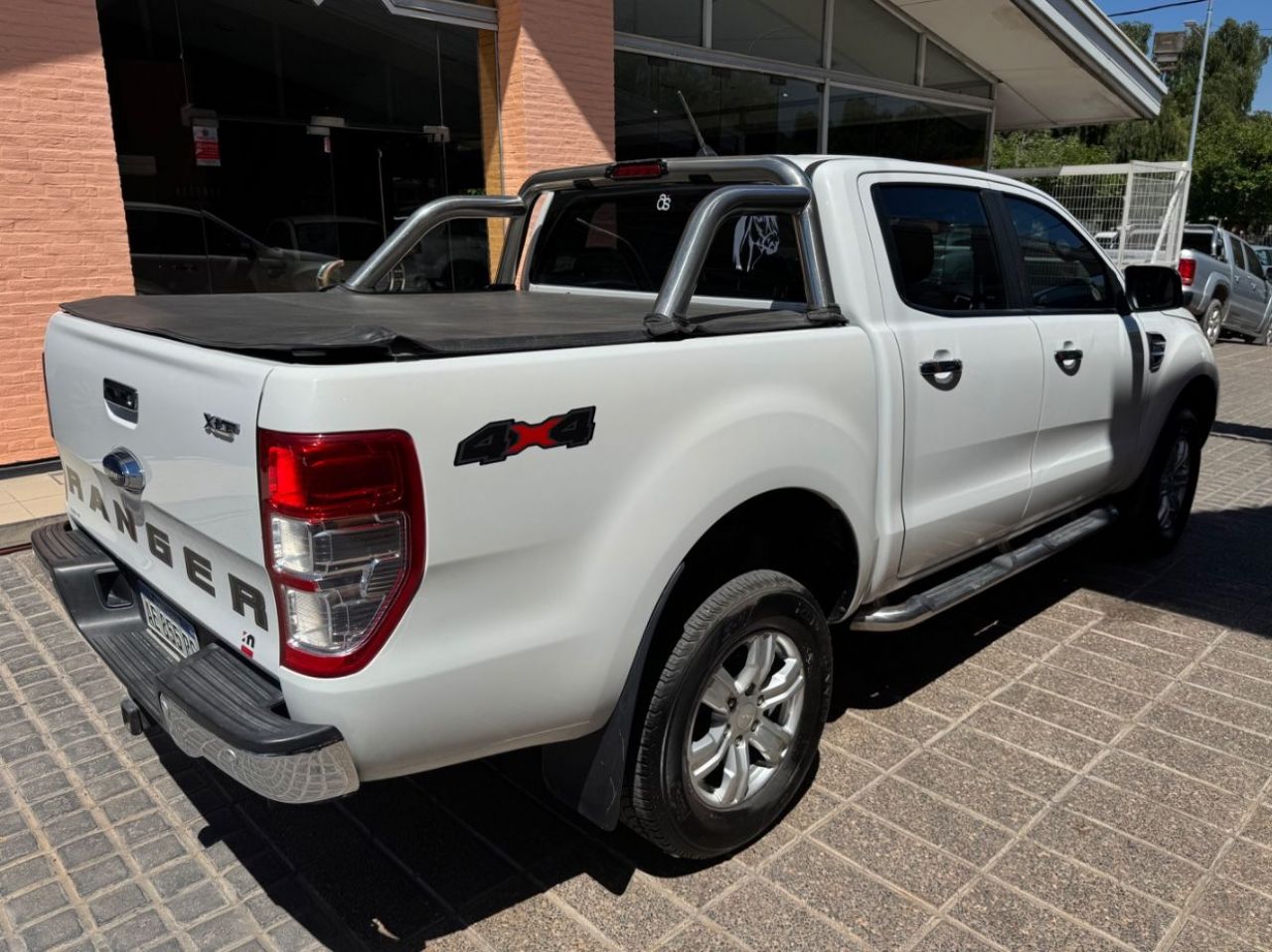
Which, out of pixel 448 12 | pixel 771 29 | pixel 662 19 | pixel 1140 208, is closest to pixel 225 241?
pixel 448 12

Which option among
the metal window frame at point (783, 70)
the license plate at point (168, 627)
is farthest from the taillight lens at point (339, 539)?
the metal window frame at point (783, 70)

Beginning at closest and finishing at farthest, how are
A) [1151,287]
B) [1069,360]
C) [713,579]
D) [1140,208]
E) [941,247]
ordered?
[713,579], [941,247], [1069,360], [1151,287], [1140,208]

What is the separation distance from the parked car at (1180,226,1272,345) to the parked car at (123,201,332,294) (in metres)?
11.9

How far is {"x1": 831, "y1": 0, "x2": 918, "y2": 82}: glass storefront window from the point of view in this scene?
41.1ft

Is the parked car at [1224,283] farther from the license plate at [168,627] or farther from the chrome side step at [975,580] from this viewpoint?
the license plate at [168,627]

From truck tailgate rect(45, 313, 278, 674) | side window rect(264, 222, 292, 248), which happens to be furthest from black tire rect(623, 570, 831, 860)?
side window rect(264, 222, 292, 248)

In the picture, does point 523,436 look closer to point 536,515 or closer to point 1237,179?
point 536,515

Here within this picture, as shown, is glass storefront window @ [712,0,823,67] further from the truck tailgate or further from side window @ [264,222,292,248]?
the truck tailgate

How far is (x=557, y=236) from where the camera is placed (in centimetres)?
427

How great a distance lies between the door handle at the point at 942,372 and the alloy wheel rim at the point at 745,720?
1.00 metres

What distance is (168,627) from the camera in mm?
2615

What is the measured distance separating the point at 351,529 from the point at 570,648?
588mm

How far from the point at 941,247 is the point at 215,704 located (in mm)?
2733

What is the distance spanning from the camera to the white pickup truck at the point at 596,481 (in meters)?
1.97
